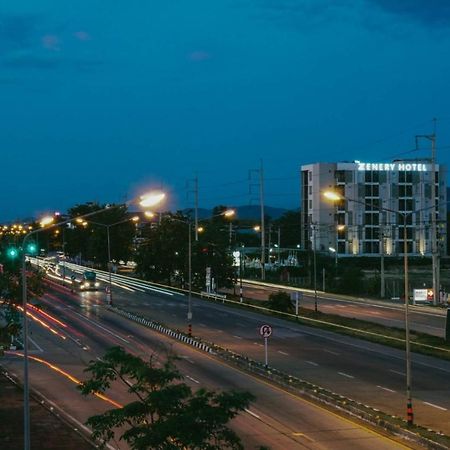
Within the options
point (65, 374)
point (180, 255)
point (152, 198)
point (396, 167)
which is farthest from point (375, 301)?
point (152, 198)

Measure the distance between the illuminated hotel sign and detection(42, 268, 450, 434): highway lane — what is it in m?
66.1

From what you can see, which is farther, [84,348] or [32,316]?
[32,316]

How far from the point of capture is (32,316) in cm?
6228

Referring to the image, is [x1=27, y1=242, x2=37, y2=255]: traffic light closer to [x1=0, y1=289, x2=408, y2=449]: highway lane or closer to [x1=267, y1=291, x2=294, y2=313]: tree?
[x1=0, y1=289, x2=408, y2=449]: highway lane

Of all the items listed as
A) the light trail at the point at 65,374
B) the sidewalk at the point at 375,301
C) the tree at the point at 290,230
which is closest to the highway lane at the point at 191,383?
the light trail at the point at 65,374

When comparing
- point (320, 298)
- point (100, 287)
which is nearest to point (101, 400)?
point (320, 298)

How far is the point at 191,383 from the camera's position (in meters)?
32.0

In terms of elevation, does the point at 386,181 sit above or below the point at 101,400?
above

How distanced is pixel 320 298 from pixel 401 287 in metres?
14.0

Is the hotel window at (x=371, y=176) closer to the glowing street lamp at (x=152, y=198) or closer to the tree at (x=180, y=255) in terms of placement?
the tree at (x=180, y=255)

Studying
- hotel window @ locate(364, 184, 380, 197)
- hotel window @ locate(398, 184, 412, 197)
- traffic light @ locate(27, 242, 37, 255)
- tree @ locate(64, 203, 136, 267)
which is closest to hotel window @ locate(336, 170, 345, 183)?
hotel window @ locate(364, 184, 380, 197)

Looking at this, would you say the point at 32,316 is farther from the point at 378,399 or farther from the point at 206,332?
the point at 378,399

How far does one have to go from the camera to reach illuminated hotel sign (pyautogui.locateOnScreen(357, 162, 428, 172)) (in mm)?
126250

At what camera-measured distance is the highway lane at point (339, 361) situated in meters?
29.5
